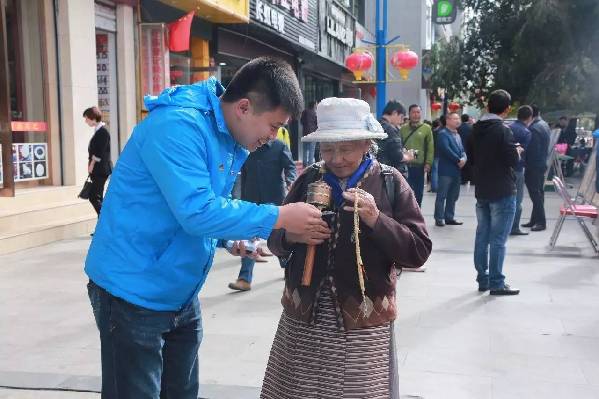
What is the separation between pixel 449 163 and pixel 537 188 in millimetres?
1347

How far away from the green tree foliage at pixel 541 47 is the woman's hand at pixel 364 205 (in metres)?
17.2

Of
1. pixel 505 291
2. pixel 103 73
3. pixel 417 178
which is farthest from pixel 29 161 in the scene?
pixel 505 291

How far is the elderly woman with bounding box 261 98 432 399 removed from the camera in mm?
2381

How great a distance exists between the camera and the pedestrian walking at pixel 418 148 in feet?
30.8

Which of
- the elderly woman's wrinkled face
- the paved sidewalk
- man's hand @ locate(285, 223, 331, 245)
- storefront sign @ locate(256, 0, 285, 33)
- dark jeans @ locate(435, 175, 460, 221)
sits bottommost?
the paved sidewalk

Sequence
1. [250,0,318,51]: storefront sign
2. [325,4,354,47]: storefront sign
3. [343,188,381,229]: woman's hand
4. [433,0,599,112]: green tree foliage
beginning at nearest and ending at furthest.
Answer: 1. [343,188,381,229]: woman's hand
2. [250,0,318,51]: storefront sign
3. [433,0,599,112]: green tree foliage
4. [325,4,354,47]: storefront sign

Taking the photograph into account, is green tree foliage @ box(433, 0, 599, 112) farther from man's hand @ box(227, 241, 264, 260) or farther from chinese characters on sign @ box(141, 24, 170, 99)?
man's hand @ box(227, 241, 264, 260)

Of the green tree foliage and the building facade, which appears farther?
the green tree foliage

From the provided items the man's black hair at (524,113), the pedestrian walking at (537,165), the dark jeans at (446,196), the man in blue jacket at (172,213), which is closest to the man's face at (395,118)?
the man's black hair at (524,113)

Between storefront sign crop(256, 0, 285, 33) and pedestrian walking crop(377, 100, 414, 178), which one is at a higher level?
storefront sign crop(256, 0, 285, 33)

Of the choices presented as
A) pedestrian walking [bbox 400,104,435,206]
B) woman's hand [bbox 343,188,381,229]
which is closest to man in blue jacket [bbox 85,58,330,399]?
→ woman's hand [bbox 343,188,381,229]

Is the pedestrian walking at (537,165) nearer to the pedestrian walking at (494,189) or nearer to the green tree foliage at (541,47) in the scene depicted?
the pedestrian walking at (494,189)

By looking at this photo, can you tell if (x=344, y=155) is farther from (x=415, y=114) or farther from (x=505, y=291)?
(x=415, y=114)

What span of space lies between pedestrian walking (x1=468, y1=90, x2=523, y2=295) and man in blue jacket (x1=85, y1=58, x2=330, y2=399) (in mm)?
4053
